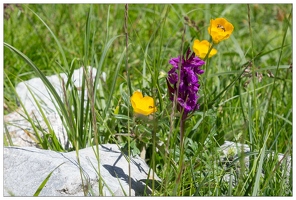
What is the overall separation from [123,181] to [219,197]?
368 mm

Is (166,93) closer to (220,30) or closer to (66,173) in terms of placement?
(220,30)

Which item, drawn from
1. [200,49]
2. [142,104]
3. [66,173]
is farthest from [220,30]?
[66,173]

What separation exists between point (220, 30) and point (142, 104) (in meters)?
0.41

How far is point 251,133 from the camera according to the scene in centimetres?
234

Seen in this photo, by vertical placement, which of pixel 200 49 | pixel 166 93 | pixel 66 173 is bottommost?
pixel 66 173

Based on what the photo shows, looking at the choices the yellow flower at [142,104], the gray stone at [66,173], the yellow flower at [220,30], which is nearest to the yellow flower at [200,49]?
the yellow flower at [220,30]

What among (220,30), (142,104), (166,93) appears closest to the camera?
(142,104)

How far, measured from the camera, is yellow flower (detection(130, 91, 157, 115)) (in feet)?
6.39

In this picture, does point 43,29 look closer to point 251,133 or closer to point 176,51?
point 176,51

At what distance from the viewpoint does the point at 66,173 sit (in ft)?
6.64

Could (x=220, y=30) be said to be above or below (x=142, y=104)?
above

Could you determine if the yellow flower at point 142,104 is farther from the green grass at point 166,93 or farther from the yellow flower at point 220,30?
the yellow flower at point 220,30

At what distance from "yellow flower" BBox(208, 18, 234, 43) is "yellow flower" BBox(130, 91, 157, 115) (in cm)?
34

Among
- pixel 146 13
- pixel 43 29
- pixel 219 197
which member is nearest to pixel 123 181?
pixel 219 197
